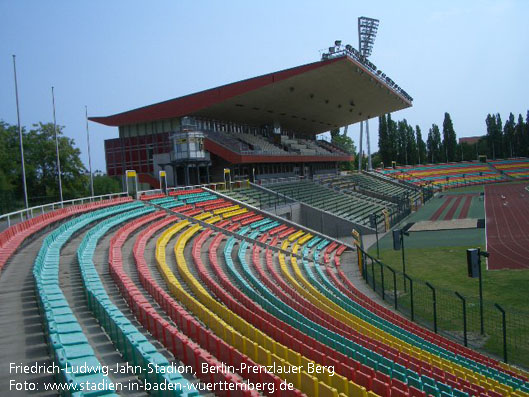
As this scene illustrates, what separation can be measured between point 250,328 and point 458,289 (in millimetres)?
11434

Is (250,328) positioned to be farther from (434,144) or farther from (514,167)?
(434,144)

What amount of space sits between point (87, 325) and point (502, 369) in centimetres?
882

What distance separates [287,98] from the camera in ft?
138

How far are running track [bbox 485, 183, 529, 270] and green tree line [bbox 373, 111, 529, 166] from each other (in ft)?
163

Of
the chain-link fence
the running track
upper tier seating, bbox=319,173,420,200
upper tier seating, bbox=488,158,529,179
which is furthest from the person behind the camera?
upper tier seating, bbox=488,158,529,179

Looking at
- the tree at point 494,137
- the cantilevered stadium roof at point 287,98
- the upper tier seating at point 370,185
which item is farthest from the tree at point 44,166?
the tree at point 494,137

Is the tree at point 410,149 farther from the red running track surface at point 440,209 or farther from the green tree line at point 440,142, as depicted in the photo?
the red running track surface at point 440,209

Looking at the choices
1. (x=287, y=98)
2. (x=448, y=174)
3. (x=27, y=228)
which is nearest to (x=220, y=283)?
(x=27, y=228)

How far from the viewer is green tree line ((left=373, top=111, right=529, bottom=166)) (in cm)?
9844

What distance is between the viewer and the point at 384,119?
99.2m

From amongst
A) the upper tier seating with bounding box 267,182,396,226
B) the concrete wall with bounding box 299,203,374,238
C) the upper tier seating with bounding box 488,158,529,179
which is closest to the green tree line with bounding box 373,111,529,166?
A: the upper tier seating with bounding box 488,158,529,179

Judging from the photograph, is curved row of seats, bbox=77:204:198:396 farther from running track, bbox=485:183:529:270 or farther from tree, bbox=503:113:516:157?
tree, bbox=503:113:516:157

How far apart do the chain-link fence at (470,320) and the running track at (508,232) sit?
5721mm

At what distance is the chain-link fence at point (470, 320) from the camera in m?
12.1
